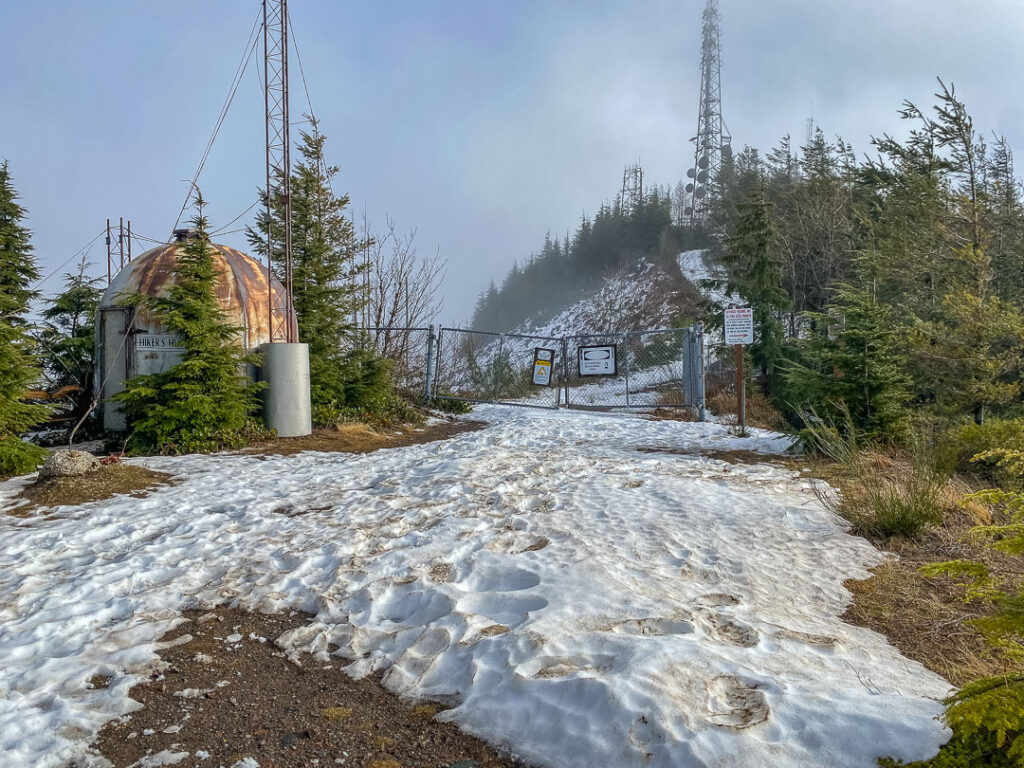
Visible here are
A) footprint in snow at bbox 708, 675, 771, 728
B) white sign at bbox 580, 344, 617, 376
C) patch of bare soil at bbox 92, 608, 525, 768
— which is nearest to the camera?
footprint in snow at bbox 708, 675, 771, 728

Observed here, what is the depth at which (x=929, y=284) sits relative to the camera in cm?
1512

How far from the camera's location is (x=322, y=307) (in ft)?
43.6

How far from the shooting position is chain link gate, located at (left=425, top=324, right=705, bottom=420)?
16000 millimetres

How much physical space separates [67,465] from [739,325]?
1046 cm

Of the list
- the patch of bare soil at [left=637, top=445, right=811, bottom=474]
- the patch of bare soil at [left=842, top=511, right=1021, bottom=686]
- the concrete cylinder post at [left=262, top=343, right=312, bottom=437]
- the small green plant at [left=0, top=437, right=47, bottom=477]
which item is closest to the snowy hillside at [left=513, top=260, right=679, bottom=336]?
the patch of bare soil at [left=637, top=445, right=811, bottom=474]

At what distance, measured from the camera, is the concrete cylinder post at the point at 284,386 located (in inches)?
432

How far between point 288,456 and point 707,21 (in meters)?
69.5

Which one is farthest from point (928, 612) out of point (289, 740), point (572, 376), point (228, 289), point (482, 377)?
point (572, 376)

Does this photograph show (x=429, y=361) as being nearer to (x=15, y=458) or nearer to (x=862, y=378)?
(x=15, y=458)

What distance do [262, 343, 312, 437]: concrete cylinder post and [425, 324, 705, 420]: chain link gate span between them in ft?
18.4

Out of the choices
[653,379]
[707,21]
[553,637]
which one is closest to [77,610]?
[553,637]

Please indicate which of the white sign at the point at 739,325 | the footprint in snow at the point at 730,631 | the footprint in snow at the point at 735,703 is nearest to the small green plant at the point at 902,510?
the footprint in snow at the point at 730,631

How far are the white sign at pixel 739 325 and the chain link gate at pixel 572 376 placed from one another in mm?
2806

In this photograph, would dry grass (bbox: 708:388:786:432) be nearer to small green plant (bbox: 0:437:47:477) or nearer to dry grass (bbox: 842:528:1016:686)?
dry grass (bbox: 842:528:1016:686)
